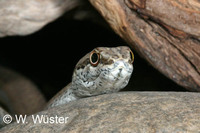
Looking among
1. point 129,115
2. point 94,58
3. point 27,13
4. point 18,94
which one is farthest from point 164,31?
point 18,94

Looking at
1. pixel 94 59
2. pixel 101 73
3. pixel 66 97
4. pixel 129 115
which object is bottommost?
pixel 129 115

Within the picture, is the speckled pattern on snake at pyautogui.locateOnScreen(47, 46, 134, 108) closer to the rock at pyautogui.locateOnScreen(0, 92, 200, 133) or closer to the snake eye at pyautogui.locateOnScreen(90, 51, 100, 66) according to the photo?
the snake eye at pyautogui.locateOnScreen(90, 51, 100, 66)

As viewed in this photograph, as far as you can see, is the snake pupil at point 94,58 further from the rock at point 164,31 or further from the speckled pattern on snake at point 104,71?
the rock at point 164,31

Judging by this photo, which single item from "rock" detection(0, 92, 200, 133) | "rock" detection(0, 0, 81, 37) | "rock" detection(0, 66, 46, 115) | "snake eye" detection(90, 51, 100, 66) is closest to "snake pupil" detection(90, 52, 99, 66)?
"snake eye" detection(90, 51, 100, 66)

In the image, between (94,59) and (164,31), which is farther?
(164,31)

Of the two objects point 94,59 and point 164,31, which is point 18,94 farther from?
point 164,31

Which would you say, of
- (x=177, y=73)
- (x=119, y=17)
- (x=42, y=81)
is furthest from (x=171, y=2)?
(x=42, y=81)
